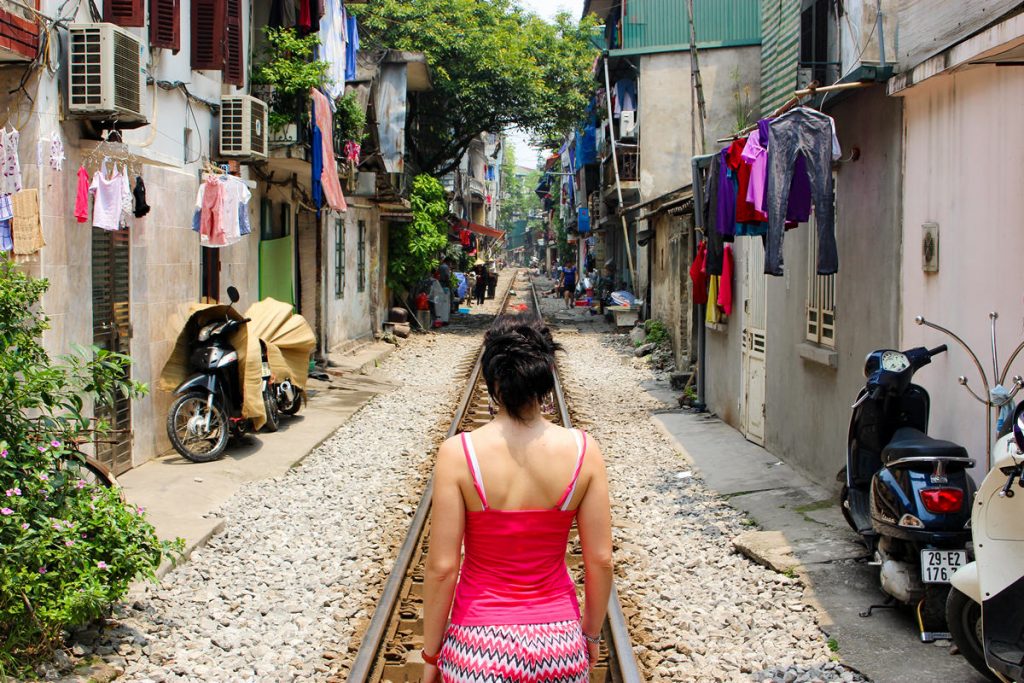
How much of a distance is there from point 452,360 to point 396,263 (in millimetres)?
6270

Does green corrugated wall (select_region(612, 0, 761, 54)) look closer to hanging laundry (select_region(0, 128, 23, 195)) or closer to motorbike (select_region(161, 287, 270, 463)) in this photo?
motorbike (select_region(161, 287, 270, 463))

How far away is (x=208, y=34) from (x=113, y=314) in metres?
3.64

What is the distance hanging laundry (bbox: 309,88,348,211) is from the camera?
14547mm

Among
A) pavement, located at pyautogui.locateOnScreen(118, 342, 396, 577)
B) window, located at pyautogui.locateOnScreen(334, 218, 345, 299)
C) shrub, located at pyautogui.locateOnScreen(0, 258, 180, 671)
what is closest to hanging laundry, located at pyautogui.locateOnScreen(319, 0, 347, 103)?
window, located at pyautogui.locateOnScreen(334, 218, 345, 299)

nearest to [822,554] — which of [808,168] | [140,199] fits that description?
[808,168]

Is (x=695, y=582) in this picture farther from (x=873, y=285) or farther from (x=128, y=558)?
(x=128, y=558)

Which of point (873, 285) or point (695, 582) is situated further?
point (873, 285)

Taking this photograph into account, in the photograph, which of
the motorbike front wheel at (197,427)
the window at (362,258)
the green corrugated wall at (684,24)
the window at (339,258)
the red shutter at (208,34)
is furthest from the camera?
the green corrugated wall at (684,24)

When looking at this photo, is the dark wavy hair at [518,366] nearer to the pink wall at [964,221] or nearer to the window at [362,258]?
the pink wall at [964,221]

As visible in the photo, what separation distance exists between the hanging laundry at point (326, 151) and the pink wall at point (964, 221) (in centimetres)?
914

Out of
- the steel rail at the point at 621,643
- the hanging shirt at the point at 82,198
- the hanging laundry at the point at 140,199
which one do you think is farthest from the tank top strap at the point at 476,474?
the hanging laundry at the point at 140,199

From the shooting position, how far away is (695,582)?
686 cm

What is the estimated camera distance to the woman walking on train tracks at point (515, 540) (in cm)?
294

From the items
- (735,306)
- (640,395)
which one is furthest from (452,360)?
(735,306)
